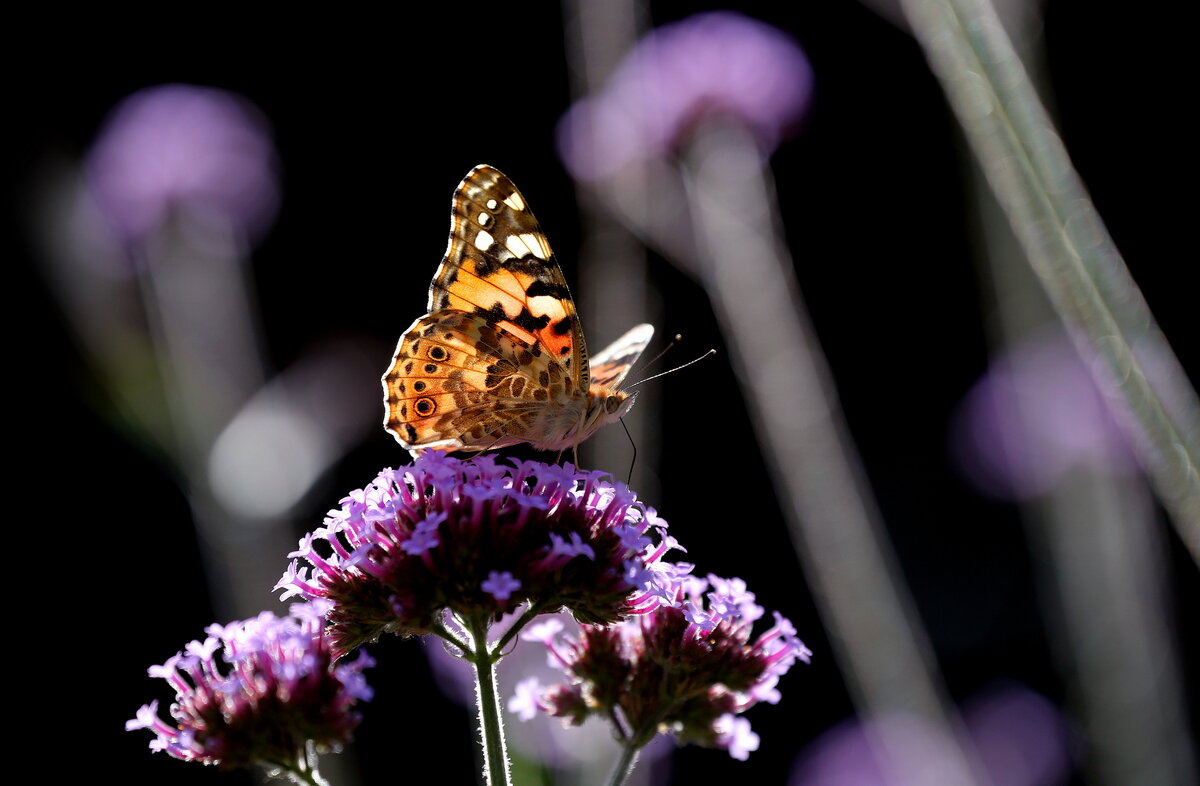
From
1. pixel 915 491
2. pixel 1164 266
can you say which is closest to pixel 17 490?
pixel 915 491

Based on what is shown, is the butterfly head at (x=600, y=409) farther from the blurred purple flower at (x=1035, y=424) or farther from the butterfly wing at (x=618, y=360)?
the blurred purple flower at (x=1035, y=424)

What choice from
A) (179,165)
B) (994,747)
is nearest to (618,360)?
(179,165)

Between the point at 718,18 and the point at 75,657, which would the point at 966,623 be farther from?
the point at 75,657

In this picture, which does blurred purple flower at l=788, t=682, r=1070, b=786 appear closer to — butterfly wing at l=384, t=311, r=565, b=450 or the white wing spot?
butterfly wing at l=384, t=311, r=565, b=450

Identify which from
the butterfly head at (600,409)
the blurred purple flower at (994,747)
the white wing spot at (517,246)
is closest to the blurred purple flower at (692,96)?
the white wing spot at (517,246)


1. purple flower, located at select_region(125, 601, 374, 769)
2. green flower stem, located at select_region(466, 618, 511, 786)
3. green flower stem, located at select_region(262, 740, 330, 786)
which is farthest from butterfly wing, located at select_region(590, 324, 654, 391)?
green flower stem, located at select_region(262, 740, 330, 786)
